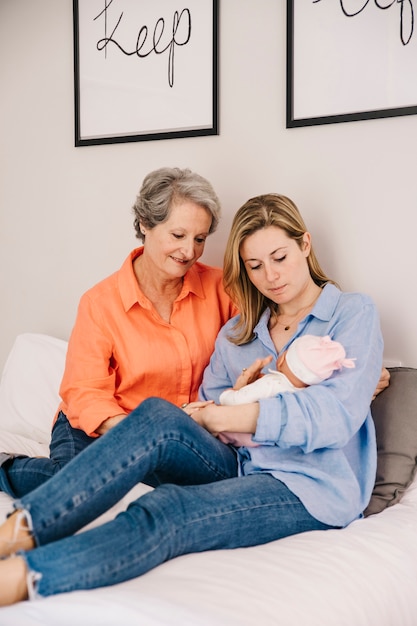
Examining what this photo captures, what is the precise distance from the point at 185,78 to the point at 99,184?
542mm

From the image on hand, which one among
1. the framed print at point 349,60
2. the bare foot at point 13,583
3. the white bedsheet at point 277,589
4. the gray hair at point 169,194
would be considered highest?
the framed print at point 349,60

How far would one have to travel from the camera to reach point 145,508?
1548 millimetres

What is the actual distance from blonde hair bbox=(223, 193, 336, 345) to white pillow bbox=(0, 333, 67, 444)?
0.89 metres

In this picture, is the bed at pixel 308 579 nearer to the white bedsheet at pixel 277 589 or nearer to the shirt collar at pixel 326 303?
the white bedsheet at pixel 277 589

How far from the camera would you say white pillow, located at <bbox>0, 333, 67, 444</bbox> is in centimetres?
275

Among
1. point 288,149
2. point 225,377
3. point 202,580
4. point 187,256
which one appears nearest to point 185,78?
point 288,149

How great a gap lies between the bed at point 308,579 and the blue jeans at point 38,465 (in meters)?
0.07

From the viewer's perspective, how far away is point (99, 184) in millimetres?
2957

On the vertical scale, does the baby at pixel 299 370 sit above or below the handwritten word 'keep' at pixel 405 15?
below

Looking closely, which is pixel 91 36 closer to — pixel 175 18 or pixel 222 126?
pixel 175 18

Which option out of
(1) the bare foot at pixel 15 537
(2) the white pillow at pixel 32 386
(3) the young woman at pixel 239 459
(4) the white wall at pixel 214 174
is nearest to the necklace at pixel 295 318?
(3) the young woman at pixel 239 459

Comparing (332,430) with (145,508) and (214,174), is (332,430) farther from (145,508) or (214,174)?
(214,174)

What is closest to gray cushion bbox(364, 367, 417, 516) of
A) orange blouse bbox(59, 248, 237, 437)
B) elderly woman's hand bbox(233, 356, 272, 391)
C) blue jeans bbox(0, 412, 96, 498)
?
elderly woman's hand bbox(233, 356, 272, 391)

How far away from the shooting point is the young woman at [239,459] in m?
1.47
